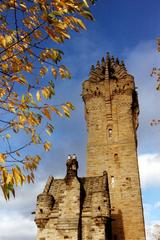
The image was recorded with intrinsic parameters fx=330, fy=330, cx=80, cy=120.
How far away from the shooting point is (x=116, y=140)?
32812mm

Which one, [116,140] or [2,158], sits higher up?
[116,140]

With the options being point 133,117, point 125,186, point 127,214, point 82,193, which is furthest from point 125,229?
point 133,117

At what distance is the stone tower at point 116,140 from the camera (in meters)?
→ 28.7

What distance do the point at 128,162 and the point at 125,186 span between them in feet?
7.91

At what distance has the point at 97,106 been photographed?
36.0m

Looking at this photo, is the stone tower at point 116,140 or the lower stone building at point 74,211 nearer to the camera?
the lower stone building at point 74,211

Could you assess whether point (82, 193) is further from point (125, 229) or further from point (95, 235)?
point (125, 229)

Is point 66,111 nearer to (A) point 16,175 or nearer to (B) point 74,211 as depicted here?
(A) point 16,175

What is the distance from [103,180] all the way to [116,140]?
10335 millimetres

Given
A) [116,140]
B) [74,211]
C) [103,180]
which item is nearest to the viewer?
[74,211]

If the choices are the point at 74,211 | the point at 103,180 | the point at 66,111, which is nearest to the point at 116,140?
the point at 103,180

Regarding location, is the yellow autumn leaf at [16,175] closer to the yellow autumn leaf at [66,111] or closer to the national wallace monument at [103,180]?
the yellow autumn leaf at [66,111]

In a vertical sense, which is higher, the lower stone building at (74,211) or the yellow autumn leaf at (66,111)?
the lower stone building at (74,211)

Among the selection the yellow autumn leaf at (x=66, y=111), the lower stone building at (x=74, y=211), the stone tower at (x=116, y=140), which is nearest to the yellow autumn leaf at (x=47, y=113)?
the yellow autumn leaf at (x=66, y=111)
